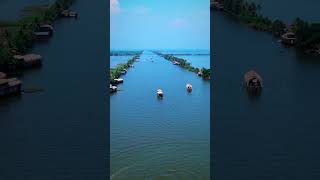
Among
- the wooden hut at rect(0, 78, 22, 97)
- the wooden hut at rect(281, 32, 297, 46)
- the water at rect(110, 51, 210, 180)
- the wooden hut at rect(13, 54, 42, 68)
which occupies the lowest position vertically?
the water at rect(110, 51, 210, 180)

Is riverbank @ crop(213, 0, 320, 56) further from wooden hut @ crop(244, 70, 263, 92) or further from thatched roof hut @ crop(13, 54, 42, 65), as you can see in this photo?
thatched roof hut @ crop(13, 54, 42, 65)

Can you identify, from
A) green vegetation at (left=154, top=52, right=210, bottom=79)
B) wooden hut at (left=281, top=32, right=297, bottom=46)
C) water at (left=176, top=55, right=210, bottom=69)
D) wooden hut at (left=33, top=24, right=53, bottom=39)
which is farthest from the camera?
water at (left=176, top=55, right=210, bottom=69)

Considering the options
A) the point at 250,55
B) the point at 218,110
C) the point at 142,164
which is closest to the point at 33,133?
the point at 142,164

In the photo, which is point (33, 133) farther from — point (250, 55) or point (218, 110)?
point (250, 55)

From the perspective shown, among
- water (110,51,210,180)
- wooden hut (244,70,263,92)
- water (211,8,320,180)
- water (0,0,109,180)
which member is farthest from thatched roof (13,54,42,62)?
wooden hut (244,70,263,92)

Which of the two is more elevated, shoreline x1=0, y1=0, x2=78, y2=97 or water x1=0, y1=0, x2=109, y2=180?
shoreline x1=0, y1=0, x2=78, y2=97

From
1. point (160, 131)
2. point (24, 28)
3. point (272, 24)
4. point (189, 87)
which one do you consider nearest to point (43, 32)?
point (24, 28)
